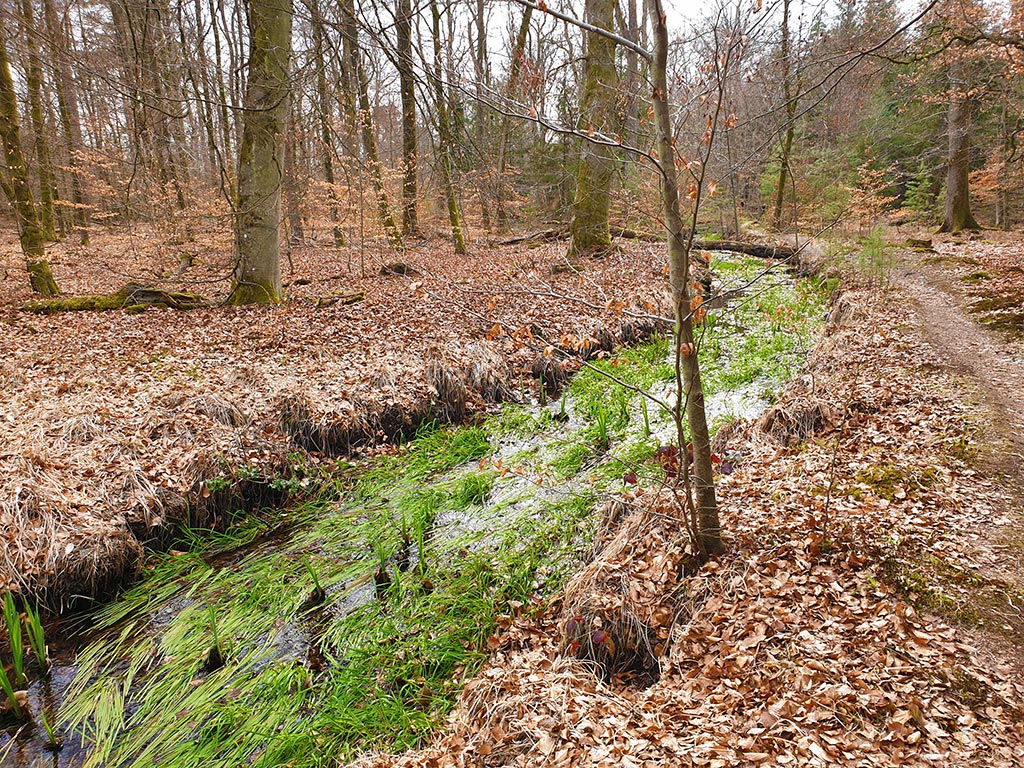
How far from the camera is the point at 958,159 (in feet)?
49.1

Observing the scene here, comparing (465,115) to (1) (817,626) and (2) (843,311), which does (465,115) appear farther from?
(1) (817,626)

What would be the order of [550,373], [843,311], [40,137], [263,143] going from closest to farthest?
[550,373], [263,143], [843,311], [40,137]

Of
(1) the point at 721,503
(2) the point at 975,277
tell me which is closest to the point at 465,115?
(2) the point at 975,277

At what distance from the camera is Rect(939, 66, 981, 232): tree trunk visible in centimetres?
1405

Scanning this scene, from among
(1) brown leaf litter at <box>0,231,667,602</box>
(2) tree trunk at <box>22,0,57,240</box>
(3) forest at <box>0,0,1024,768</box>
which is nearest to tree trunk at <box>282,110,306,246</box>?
(3) forest at <box>0,0,1024,768</box>

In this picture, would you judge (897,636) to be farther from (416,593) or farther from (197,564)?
(197,564)

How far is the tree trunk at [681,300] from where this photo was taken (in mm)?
2576

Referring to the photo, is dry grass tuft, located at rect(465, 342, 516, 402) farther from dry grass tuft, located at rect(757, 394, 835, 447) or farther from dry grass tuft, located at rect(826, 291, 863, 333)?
dry grass tuft, located at rect(826, 291, 863, 333)

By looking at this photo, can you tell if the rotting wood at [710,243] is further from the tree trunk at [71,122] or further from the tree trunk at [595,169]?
the tree trunk at [71,122]

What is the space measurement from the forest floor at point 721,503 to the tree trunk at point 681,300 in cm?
31

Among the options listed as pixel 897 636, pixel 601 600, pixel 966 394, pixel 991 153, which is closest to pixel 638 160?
pixel 601 600

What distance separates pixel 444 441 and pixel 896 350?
18.7 ft

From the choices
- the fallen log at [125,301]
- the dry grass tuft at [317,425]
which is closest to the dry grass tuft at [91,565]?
the dry grass tuft at [317,425]

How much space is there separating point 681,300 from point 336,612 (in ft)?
10.9
